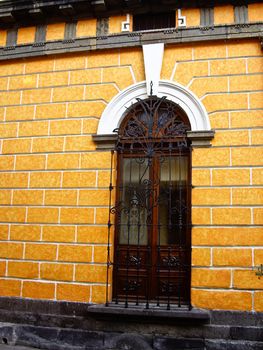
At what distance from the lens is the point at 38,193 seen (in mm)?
6094

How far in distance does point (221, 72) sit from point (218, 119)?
31.5 inches

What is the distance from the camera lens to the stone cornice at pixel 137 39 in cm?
577

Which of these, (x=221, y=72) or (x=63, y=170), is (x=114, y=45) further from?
(x=63, y=170)

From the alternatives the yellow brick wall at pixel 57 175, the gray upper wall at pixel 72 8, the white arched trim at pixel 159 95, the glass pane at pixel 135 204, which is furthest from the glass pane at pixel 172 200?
the gray upper wall at pixel 72 8

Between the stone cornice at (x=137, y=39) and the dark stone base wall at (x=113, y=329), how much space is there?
4.33 m

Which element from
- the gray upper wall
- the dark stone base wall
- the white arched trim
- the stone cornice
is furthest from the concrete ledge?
the gray upper wall

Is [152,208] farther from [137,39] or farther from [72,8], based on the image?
[72,8]

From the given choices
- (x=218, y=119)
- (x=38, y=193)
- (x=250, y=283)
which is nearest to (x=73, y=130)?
(x=38, y=193)

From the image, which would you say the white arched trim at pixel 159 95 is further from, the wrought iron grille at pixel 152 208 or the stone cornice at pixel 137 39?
the stone cornice at pixel 137 39

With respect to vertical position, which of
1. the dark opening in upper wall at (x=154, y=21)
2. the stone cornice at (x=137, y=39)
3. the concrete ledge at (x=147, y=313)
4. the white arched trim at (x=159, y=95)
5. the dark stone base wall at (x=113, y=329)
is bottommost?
the dark stone base wall at (x=113, y=329)

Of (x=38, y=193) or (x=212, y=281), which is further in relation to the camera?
(x=38, y=193)

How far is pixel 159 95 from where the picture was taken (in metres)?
5.94

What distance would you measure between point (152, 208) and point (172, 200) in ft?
1.15

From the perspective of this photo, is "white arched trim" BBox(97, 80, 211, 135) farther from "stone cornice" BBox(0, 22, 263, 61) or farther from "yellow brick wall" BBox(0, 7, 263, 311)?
"stone cornice" BBox(0, 22, 263, 61)
